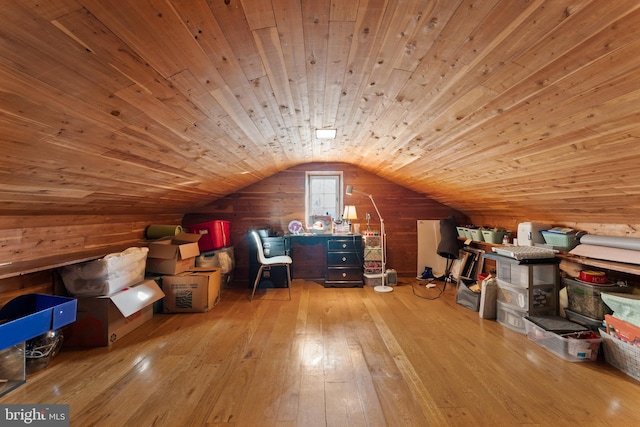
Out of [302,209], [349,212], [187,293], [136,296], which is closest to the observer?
[136,296]

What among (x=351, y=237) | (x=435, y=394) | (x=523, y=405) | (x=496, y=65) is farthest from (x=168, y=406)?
(x=351, y=237)

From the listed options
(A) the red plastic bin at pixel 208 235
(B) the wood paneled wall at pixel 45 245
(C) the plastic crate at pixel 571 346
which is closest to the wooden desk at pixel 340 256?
(A) the red plastic bin at pixel 208 235

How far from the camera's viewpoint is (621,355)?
2049 millimetres

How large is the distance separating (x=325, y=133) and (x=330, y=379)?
86.5 inches

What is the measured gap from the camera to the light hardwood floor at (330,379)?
164cm

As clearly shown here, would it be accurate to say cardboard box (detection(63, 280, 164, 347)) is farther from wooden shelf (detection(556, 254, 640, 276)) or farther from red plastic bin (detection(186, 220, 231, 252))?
wooden shelf (detection(556, 254, 640, 276))

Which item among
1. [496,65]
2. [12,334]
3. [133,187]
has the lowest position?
[12,334]

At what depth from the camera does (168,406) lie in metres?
1.73

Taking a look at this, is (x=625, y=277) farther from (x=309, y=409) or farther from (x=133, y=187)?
(x=133, y=187)

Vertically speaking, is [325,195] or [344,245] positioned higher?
[325,195]

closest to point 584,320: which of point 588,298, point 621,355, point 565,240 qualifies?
point 588,298

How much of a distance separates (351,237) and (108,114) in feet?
11.6

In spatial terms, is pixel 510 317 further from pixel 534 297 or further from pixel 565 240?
pixel 565 240

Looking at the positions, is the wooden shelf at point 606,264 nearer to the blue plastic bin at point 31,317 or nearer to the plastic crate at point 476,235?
the plastic crate at point 476,235
